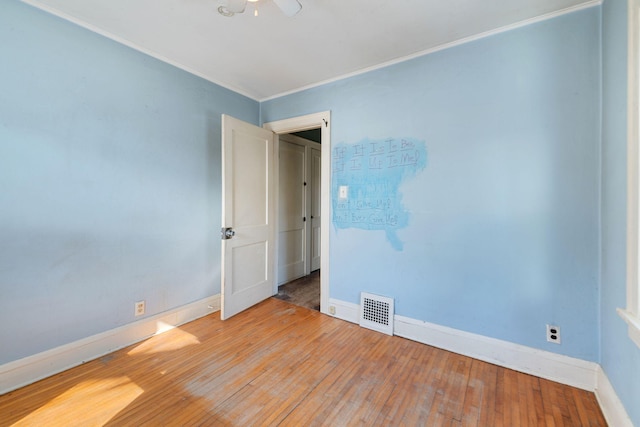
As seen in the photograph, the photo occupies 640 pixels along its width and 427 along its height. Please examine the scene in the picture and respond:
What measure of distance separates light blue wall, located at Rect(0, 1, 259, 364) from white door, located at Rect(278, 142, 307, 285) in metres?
1.24

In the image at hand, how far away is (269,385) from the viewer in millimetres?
1675

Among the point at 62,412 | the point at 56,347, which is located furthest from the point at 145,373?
the point at 56,347

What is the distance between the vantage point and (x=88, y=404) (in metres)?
1.51

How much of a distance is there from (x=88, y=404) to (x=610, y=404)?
2962 millimetres

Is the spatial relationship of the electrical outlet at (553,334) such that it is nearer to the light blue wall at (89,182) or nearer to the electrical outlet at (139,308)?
the light blue wall at (89,182)

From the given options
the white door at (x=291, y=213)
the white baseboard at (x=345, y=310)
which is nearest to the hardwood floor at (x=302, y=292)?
the white door at (x=291, y=213)

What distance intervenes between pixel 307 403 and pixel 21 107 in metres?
2.58

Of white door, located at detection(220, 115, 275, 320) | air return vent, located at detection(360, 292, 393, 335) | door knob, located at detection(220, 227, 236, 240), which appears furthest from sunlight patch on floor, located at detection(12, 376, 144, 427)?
air return vent, located at detection(360, 292, 393, 335)

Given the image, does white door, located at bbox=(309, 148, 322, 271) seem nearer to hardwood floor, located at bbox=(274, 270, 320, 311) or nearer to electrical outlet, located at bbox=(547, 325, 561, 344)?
hardwood floor, located at bbox=(274, 270, 320, 311)

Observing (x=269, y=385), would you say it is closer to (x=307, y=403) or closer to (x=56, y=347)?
(x=307, y=403)

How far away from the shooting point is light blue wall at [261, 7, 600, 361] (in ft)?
5.41

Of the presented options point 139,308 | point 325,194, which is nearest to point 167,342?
point 139,308

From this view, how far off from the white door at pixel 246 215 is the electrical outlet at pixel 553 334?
2597 millimetres

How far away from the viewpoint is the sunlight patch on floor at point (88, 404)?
1388mm
